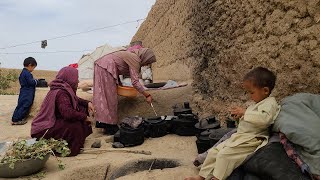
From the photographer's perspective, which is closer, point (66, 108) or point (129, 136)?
point (66, 108)

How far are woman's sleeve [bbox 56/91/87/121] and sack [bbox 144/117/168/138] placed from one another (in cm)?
100

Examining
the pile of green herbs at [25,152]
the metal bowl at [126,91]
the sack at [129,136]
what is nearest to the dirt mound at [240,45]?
the metal bowl at [126,91]

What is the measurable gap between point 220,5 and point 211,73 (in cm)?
101

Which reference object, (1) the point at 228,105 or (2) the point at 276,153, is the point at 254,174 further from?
(1) the point at 228,105

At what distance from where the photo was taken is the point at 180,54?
7324mm

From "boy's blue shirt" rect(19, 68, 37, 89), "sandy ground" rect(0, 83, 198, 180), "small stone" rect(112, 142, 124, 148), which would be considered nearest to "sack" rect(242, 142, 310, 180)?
"sandy ground" rect(0, 83, 198, 180)

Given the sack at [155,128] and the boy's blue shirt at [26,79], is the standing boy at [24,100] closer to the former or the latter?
the boy's blue shirt at [26,79]

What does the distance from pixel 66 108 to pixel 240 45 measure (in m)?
2.24

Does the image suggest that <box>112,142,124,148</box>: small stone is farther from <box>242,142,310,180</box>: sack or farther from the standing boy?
the standing boy

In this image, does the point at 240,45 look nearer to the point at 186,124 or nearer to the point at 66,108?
the point at 186,124

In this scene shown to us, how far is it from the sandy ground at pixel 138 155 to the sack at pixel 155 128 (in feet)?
0.33

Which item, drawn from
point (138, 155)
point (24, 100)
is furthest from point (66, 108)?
point (24, 100)

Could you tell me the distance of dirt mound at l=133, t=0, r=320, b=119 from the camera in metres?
2.94

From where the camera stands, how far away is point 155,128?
510 cm
